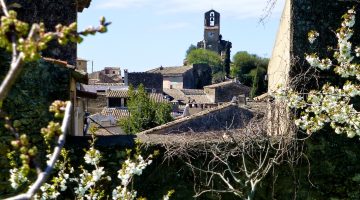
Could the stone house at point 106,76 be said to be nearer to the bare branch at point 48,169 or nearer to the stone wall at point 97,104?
the stone wall at point 97,104

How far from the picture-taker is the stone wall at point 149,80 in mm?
53031

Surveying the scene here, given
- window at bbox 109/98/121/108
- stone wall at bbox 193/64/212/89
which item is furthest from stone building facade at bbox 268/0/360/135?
stone wall at bbox 193/64/212/89

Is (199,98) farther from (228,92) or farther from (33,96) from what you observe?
(33,96)

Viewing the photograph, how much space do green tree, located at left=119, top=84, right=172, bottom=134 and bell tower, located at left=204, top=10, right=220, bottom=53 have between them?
75.3m

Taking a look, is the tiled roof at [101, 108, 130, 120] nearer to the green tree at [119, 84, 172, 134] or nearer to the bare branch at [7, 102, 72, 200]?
the green tree at [119, 84, 172, 134]

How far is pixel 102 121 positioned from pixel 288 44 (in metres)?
22.1

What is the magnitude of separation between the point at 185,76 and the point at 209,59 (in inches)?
902

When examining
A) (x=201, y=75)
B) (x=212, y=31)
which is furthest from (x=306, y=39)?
(x=212, y=31)

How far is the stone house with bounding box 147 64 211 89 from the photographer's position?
228 ft

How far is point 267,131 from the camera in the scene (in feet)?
26.5

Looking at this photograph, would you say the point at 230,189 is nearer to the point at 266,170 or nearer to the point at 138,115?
the point at 266,170

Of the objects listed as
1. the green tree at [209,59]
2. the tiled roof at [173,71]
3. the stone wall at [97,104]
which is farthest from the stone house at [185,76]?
the stone wall at [97,104]

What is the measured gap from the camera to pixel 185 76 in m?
70.2

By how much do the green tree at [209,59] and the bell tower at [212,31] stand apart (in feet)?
16.9
